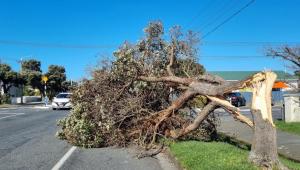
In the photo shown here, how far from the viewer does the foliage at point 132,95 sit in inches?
548

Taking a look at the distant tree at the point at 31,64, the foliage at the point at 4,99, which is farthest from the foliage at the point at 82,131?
the distant tree at the point at 31,64

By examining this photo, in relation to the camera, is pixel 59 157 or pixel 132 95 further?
pixel 132 95

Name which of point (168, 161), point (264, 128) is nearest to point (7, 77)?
point (168, 161)

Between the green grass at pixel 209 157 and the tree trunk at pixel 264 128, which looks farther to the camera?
the tree trunk at pixel 264 128

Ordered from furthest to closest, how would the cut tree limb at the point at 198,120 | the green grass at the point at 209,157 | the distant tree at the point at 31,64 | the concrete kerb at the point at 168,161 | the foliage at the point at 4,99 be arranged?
the distant tree at the point at 31,64, the foliage at the point at 4,99, the cut tree limb at the point at 198,120, the concrete kerb at the point at 168,161, the green grass at the point at 209,157

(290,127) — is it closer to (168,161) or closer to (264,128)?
(168,161)

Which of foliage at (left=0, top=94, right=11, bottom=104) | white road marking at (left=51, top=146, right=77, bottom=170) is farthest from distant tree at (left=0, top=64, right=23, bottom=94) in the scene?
white road marking at (left=51, top=146, right=77, bottom=170)

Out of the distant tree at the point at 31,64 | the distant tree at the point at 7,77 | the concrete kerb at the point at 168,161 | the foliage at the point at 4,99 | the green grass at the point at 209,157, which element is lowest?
the concrete kerb at the point at 168,161

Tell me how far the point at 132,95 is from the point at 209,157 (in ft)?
15.1

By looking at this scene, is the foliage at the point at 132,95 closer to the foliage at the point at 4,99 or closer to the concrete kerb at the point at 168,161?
the concrete kerb at the point at 168,161

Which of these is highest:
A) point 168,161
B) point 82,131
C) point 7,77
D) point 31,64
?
point 31,64

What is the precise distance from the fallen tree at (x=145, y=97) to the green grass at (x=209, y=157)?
935 mm

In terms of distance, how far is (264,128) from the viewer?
392 inches

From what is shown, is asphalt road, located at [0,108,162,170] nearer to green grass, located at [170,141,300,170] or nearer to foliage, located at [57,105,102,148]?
foliage, located at [57,105,102,148]
